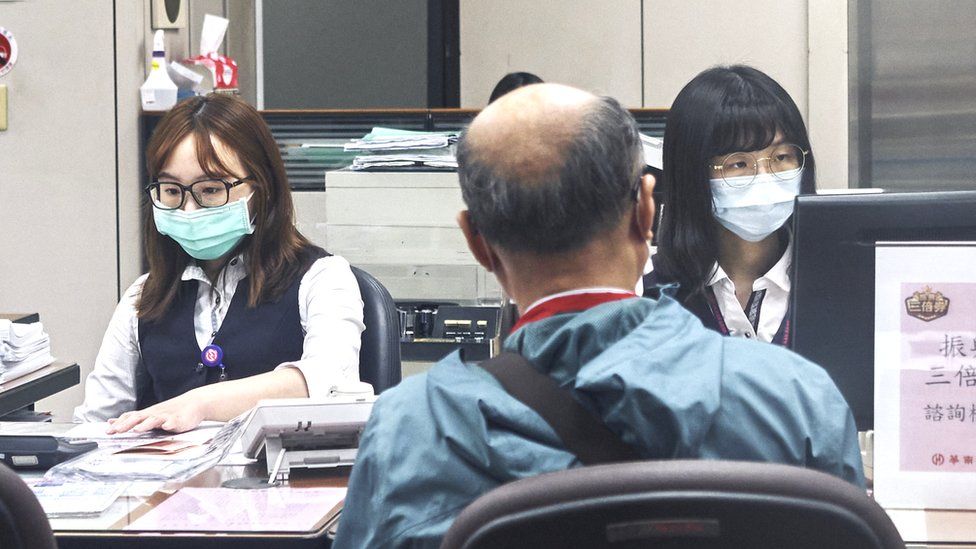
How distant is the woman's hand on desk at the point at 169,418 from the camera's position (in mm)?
1869

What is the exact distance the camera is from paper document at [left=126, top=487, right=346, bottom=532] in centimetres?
137

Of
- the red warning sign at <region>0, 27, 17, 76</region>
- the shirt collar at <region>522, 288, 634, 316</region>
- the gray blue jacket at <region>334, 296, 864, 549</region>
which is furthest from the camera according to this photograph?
the red warning sign at <region>0, 27, 17, 76</region>

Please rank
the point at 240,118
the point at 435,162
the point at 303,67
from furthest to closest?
the point at 303,67
the point at 435,162
the point at 240,118

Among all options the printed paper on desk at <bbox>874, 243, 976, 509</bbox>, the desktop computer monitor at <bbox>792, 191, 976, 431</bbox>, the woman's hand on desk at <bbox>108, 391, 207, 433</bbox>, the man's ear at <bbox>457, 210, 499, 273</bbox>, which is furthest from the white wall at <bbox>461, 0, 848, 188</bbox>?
the man's ear at <bbox>457, 210, 499, 273</bbox>

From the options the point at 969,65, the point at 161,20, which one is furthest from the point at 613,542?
the point at 161,20

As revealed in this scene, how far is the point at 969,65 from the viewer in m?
2.57

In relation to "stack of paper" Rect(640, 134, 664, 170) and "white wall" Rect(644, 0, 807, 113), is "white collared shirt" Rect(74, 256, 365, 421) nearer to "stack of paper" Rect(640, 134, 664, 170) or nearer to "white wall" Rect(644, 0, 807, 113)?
"stack of paper" Rect(640, 134, 664, 170)

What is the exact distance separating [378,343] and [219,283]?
36 cm

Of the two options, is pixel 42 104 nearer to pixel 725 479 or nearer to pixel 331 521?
pixel 331 521

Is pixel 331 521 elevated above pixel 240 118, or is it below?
below

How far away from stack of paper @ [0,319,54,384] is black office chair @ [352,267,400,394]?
74cm

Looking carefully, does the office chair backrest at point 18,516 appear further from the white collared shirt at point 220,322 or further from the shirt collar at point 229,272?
the shirt collar at point 229,272

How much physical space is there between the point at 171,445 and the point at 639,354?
1.03m

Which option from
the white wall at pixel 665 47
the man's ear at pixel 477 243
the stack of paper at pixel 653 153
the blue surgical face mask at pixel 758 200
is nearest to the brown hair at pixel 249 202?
the blue surgical face mask at pixel 758 200
